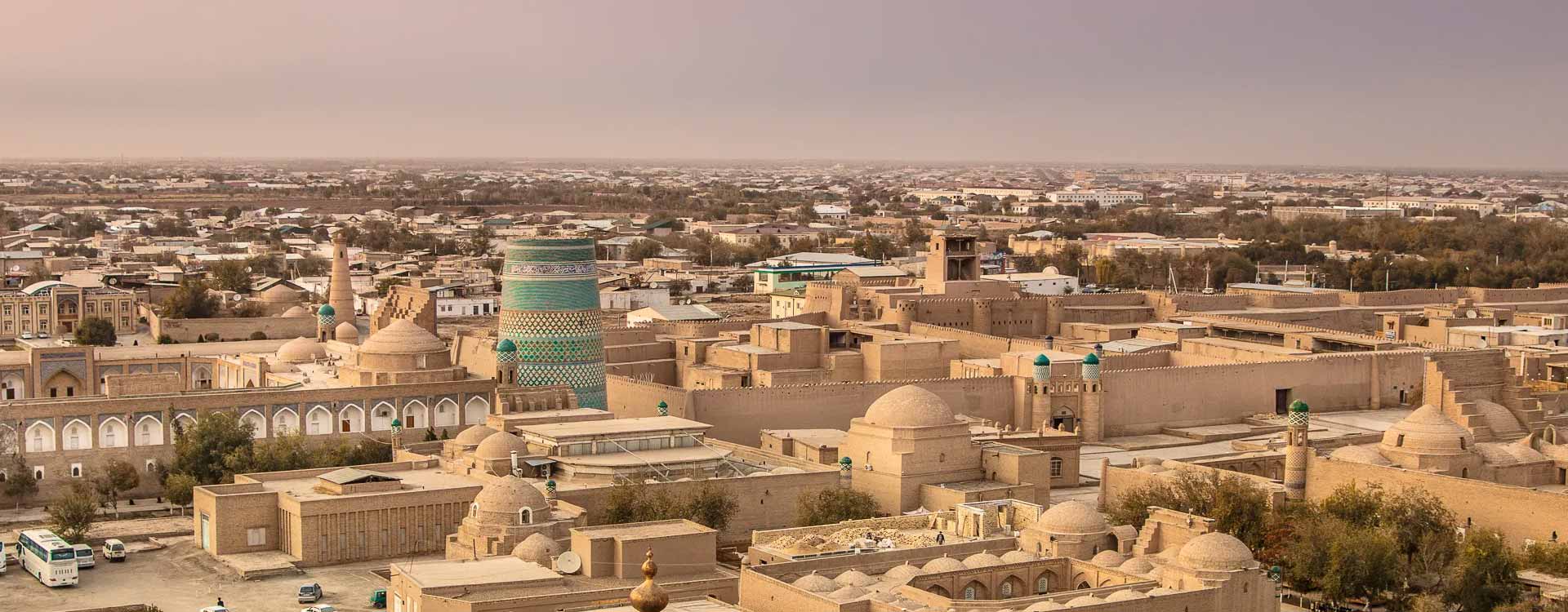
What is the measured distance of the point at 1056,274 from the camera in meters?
57.6

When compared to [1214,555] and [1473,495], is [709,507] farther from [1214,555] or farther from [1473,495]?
[1473,495]

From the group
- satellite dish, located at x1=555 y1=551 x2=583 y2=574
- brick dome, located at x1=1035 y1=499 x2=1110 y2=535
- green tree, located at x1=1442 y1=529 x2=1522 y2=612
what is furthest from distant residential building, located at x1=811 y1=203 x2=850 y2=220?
satellite dish, located at x1=555 y1=551 x2=583 y2=574

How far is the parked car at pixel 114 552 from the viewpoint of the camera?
81.6ft

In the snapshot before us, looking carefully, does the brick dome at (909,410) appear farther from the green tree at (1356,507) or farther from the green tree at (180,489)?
the green tree at (180,489)

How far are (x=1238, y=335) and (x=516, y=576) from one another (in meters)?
24.4

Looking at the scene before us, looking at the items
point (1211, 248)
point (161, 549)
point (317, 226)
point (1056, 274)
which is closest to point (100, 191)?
point (317, 226)

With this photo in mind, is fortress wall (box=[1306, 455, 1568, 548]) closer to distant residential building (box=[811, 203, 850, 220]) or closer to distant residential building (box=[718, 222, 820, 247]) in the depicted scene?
distant residential building (box=[718, 222, 820, 247])

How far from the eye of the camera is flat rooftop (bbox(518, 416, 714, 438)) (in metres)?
26.8

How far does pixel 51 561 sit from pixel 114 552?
1.49 m

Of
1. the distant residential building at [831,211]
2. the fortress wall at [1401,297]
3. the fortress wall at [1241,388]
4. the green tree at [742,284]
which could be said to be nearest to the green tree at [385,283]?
the green tree at [742,284]

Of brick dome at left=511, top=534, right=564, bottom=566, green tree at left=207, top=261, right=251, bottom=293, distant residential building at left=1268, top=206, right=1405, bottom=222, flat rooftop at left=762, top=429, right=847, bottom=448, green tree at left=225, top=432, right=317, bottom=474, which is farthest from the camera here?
distant residential building at left=1268, top=206, right=1405, bottom=222

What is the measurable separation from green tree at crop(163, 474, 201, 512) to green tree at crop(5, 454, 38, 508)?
1.91 meters

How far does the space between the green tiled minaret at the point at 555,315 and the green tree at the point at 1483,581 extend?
12.4 meters

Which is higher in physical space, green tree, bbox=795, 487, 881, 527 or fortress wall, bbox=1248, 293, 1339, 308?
fortress wall, bbox=1248, 293, 1339, 308
